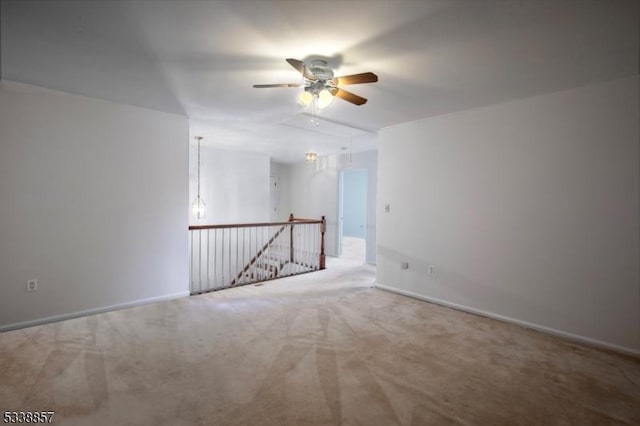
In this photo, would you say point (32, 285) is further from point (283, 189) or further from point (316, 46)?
point (283, 189)

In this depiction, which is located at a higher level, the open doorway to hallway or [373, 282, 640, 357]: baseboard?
the open doorway to hallway

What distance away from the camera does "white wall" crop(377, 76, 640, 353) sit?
278cm

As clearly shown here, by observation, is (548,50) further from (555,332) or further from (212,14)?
(555,332)

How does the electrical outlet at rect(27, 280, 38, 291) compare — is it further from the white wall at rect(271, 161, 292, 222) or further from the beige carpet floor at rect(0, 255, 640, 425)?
the white wall at rect(271, 161, 292, 222)

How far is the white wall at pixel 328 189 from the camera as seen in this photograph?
266 inches

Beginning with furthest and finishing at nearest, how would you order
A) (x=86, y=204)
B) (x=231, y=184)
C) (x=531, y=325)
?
(x=231, y=184) → (x=86, y=204) → (x=531, y=325)

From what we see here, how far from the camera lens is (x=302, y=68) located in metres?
2.28

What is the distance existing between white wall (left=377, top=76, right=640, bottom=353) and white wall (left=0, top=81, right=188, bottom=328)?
10.4ft

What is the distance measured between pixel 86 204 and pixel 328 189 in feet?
16.8

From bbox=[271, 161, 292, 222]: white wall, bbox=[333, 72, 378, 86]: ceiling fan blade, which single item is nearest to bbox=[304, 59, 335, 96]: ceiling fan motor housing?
bbox=[333, 72, 378, 86]: ceiling fan blade

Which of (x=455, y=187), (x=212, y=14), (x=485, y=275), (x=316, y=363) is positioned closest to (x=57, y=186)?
(x=212, y=14)

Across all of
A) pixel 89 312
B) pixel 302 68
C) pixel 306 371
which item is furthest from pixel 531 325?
pixel 89 312

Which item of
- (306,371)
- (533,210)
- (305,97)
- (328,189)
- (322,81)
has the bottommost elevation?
(306,371)

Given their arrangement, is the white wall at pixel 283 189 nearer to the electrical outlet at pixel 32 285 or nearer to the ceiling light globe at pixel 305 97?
the electrical outlet at pixel 32 285
